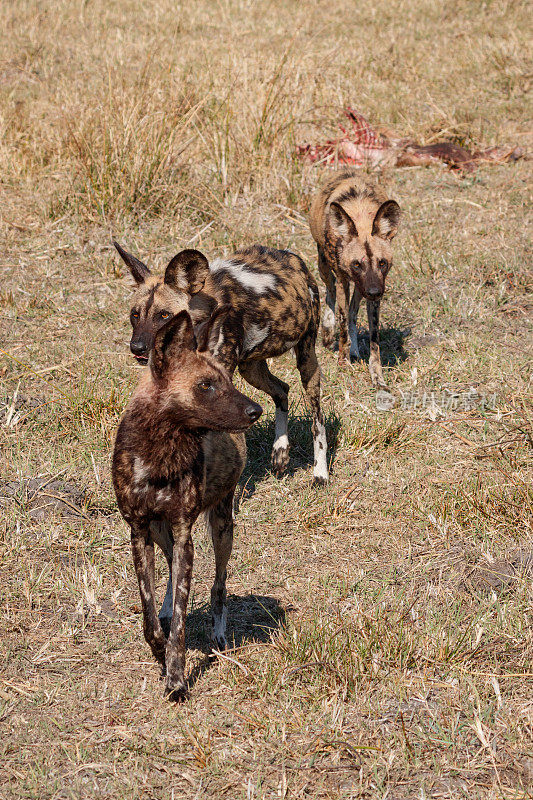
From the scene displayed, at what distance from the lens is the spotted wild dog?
6438 millimetres

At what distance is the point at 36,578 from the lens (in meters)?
4.34

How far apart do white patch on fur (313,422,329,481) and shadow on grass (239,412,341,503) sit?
0.10 metres

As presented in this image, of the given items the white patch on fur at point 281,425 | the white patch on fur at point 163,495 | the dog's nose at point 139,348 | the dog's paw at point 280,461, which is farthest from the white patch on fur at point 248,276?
the white patch on fur at point 163,495

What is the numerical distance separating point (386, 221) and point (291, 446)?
186cm

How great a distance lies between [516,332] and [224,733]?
4250 millimetres

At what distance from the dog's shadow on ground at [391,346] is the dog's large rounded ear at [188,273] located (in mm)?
2159

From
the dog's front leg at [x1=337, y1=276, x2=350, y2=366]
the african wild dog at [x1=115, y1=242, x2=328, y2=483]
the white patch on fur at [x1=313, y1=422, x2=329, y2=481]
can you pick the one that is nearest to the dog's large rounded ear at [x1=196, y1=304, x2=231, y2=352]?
the african wild dog at [x1=115, y1=242, x2=328, y2=483]

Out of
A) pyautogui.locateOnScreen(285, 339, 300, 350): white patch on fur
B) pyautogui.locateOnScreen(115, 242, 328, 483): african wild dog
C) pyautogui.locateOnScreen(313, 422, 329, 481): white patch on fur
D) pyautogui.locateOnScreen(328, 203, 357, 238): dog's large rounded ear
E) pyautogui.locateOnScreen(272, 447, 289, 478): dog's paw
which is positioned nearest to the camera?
pyautogui.locateOnScreen(115, 242, 328, 483): african wild dog

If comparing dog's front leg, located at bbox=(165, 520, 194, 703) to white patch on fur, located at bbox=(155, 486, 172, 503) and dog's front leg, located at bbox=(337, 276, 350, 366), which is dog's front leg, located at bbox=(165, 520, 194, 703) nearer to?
white patch on fur, located at bbox=(155, 486, 172, 503)

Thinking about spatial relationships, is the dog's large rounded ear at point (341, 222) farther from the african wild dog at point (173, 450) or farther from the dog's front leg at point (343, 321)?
the african wild dog at point (173, 450)

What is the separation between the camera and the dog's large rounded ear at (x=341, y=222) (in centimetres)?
Result: 657

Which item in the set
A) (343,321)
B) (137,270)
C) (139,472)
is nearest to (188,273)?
(137,270)

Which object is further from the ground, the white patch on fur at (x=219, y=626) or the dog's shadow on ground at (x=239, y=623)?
the white patch on fur at (x=219, y=626)

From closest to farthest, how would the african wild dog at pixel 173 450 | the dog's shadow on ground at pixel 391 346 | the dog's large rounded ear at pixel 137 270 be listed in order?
the african wild dog at pixel 173 450, the dog's large rounded ear at pixel 137 270, the dog's shadow on ground at pixel 391 346
